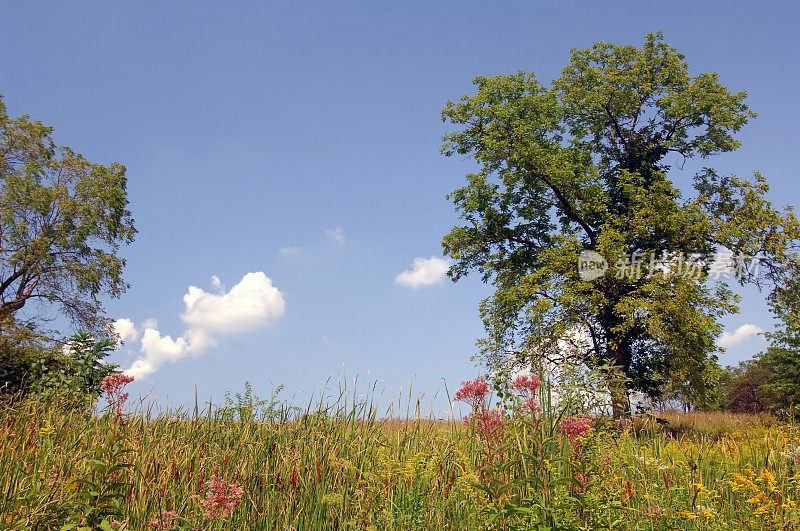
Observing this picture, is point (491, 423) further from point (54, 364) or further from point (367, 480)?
point (54, 364)

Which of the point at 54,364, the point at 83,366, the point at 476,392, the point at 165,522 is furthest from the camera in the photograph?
the point at 54,364

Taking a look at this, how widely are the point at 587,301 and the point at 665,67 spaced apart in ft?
34.0

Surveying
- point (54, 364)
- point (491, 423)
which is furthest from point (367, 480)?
point (54, 364)

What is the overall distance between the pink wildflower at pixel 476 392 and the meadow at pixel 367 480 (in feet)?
0.04

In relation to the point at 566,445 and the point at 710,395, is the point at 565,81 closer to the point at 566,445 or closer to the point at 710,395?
the point at 710,395

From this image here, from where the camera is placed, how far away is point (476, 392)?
176 inches

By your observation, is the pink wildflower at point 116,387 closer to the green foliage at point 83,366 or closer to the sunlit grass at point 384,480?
the sunlit grass at point 384,480

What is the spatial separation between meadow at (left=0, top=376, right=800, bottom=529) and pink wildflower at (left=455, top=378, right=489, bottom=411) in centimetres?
1

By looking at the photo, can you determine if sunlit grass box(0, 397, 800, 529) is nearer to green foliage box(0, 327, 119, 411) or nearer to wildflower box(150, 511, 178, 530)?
wildflower box(150, 511, 178, 530)

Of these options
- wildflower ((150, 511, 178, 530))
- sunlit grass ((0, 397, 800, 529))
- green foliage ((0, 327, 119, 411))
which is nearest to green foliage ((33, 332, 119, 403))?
green foliage ((0, 327, 119, 411))

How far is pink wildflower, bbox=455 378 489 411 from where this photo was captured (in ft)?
14.6

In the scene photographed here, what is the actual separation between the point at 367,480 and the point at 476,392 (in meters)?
1.13

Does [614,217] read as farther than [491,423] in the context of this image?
Yes

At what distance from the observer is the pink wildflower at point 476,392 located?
4465mm
